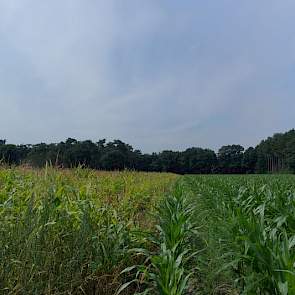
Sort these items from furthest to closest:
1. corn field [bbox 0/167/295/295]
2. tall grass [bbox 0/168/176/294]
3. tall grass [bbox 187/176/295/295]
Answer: tall grass [bbox 0/168/176/294]
corn field [bbox 0/167/295/295]
tall grass [bbox 187/176/295/295]

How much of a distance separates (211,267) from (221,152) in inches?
3252

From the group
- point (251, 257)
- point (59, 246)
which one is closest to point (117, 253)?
point (59, 246)

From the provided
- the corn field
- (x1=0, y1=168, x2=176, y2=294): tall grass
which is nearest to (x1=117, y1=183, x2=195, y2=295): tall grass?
the corn field

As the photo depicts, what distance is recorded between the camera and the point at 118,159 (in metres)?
25.6

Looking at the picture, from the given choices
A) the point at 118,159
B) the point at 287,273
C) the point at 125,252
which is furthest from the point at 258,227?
the point at 118,159

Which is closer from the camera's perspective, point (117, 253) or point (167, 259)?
point (167, 259)

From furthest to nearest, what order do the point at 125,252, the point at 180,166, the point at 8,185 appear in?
the point at 180,166
the point at 8,185
the point at 125,252

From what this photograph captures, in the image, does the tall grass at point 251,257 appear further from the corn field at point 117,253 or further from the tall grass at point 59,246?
the tall grass at point 59,246

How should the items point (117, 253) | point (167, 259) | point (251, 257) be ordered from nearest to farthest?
point (251, 257)
point (167, 259)
point (117, 253)

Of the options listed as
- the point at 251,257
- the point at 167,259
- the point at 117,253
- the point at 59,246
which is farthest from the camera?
the point at 117,253

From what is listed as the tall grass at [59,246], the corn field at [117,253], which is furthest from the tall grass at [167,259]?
the tall grass at [59,246]

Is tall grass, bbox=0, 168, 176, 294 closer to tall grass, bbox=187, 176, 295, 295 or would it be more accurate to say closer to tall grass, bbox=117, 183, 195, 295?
tall grass, bbox=117, 183, 195, 295

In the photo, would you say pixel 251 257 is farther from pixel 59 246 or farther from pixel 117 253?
pixel 59 246

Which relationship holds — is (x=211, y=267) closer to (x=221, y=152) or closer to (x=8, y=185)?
(x=8, y=185)
